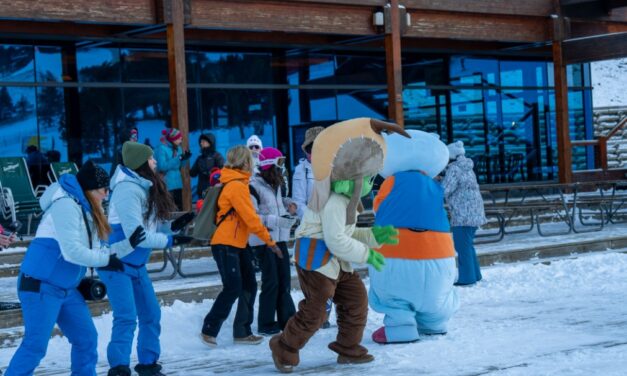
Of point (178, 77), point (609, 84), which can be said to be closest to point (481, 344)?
point (178, 77)

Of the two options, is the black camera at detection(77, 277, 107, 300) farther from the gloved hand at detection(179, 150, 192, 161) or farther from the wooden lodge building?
the wooden lodge building

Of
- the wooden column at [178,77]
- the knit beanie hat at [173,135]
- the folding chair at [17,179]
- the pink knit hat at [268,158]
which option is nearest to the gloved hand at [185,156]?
the knit beanie hat at [173,135]

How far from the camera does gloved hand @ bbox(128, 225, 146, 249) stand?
6895 mm

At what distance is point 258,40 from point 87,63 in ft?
11.1


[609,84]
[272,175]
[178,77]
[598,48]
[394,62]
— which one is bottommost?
[272,175]

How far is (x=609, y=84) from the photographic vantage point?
56375 millimetres

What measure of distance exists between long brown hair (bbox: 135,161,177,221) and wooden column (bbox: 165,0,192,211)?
7851mm

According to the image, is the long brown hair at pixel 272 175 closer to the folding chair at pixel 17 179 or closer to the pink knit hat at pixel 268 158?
the pink knit hat at pixel 268 158

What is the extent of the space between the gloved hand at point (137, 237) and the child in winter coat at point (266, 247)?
2112 mm

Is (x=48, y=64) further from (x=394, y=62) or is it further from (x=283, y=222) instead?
(x=283, y=222)

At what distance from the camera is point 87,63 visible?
1772 cm

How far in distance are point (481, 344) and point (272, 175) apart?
90.0 inches

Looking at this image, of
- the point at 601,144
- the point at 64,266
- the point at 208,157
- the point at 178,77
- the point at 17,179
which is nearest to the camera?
the point at 64,266

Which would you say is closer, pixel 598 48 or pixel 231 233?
pixel 231 233
